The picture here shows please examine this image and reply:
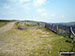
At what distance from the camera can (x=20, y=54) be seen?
189 inches

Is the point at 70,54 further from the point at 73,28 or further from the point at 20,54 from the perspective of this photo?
the point at 73,28

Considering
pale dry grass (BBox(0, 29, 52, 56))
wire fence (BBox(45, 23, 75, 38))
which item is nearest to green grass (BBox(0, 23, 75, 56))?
pale dry grass (BBox(0, 29, 52, 56))

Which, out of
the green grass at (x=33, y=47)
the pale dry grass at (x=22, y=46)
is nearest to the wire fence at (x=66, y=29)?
the green grass at (x=33, y=47)

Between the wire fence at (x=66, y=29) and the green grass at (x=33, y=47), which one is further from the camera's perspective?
the wire fence at (x=66, y=29)

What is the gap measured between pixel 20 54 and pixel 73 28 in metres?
7.64

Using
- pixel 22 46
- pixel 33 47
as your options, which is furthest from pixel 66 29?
pixel 22 46

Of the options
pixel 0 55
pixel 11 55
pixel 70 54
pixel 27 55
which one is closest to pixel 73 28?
pixel 70 54

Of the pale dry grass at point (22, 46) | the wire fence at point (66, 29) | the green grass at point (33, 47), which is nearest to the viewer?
the green grass at point (33, 47)

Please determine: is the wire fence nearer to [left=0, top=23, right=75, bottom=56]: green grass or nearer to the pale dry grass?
[left=0, top=23, right=75, bottom=56]: green grass

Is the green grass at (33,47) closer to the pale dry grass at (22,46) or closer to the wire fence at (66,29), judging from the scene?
the pale dry grass at (22,46)

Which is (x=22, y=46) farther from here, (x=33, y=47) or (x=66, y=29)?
(x=66, y=29)

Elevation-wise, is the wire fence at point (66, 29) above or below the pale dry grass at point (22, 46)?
above

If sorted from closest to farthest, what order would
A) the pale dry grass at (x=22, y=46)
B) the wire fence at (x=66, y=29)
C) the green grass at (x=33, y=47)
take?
1. the green grass at (x=33, y=47)
2. the pale dry grass at (x=22, y=46)
3. the wire fence at (x=66, y=29)

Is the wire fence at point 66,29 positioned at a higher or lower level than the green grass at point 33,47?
higher
